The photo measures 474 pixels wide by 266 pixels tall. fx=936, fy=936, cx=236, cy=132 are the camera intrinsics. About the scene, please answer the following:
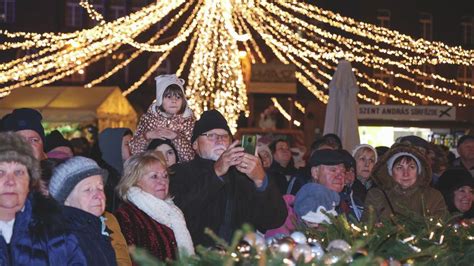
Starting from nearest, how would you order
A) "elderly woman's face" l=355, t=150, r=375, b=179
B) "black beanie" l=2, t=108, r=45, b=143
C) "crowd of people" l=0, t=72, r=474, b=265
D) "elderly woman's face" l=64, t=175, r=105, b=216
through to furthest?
"crowd of people" l=0, t=72, r=474, b=265 < "elderly woman's face" l=64, t=175, r=105, b=216 < "black beanie" l=2, t=108, r=45, b=143 < "elderly woman's face" l=355, t=150, r=375, b=179

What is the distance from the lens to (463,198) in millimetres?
8688

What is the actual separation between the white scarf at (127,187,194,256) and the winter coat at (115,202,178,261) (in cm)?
4

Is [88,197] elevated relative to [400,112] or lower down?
lower down

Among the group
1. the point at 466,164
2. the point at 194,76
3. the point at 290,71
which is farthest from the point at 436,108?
the point at 466,164

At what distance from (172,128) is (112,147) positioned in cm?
129

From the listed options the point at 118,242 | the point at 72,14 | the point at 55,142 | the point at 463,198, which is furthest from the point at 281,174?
the point at 72,14

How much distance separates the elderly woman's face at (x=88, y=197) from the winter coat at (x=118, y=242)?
10.1 inches

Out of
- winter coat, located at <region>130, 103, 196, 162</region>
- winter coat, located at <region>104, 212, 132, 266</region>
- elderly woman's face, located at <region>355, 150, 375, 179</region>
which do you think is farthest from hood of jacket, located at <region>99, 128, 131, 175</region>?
winter coat, located at <region>104, 212, 132, 266</region>

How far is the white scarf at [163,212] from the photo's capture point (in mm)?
6336

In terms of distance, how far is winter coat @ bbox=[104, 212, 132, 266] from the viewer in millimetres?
5898

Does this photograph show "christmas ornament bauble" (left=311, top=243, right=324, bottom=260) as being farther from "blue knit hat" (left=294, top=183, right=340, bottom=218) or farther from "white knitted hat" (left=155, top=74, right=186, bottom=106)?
"white knitted hat" (left=155, top=74, right=186, bottom=106)

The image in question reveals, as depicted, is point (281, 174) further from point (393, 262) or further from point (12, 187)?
point (393, 262)

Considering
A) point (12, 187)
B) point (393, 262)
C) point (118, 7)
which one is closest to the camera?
point (393, 262)

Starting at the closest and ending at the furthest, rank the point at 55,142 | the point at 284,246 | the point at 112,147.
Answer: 1. the point at 284,246
2. the point at 55,142
3. the point at 112,147
